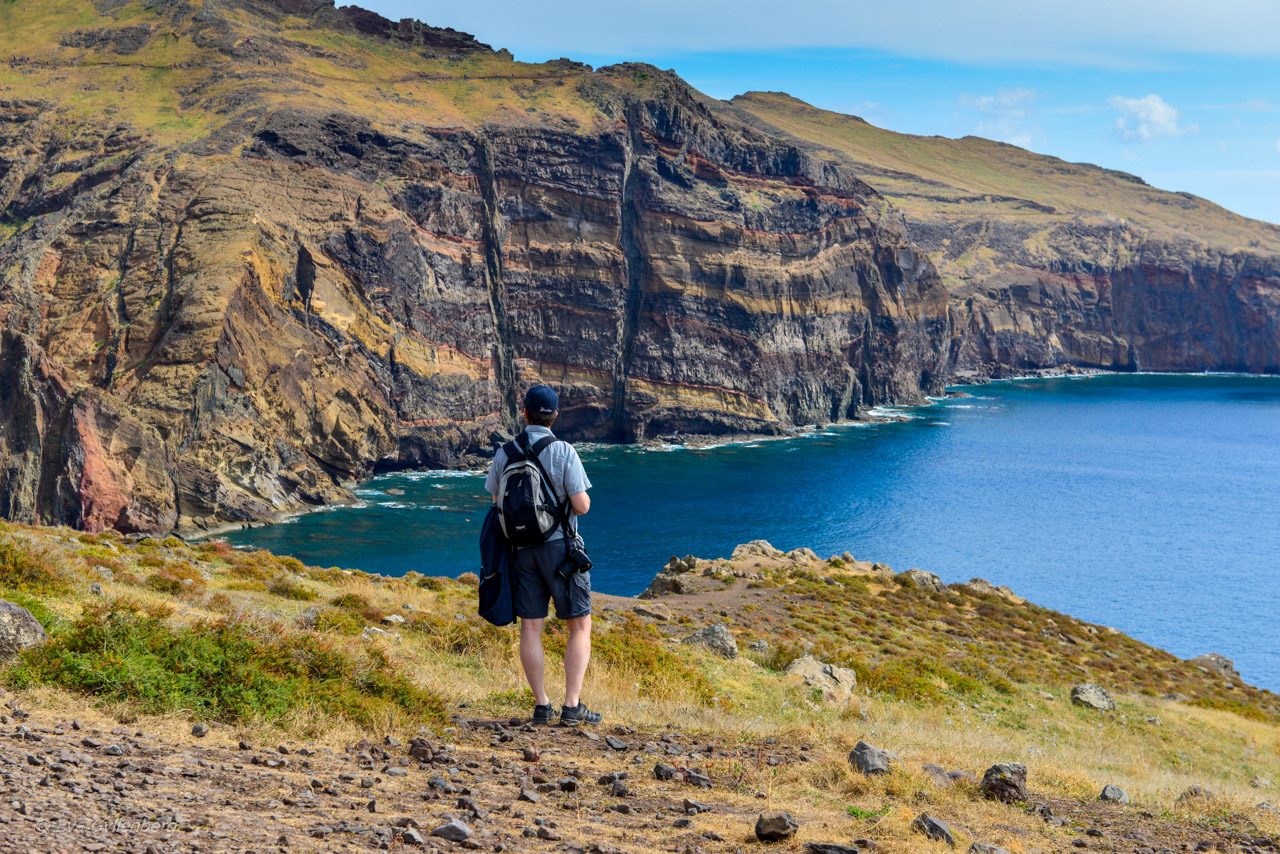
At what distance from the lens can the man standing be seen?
11688 mm

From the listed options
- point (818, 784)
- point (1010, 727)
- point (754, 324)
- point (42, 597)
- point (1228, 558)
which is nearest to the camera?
point (818, 784)

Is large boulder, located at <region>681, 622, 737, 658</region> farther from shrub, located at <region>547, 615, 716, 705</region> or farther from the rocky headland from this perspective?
the rocky headland

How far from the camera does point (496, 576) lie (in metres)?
12.0

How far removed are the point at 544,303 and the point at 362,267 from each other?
30736 mm

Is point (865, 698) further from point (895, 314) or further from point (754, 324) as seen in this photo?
point (895, 314)

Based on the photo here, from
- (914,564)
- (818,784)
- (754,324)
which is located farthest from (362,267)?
(818,784)

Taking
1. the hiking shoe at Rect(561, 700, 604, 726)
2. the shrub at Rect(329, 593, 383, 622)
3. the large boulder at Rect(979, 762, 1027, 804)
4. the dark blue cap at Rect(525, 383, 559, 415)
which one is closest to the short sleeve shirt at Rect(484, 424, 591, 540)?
the dark blue cap at Rect(525, 383, 559, 415)

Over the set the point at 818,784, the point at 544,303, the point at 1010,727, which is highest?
the point at 544,303

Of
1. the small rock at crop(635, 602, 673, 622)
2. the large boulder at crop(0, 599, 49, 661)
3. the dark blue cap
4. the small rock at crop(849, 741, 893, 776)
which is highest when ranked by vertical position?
the dark blue cap

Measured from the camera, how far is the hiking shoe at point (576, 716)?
475 inches

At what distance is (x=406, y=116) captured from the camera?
473 feet

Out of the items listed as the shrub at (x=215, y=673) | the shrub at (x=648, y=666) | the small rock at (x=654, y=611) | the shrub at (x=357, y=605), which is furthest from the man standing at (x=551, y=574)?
the small rock at (x=654, y=611)

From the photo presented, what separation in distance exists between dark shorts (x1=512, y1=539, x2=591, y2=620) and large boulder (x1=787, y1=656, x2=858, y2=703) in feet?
40.1

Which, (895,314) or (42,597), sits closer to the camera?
(42,597)
